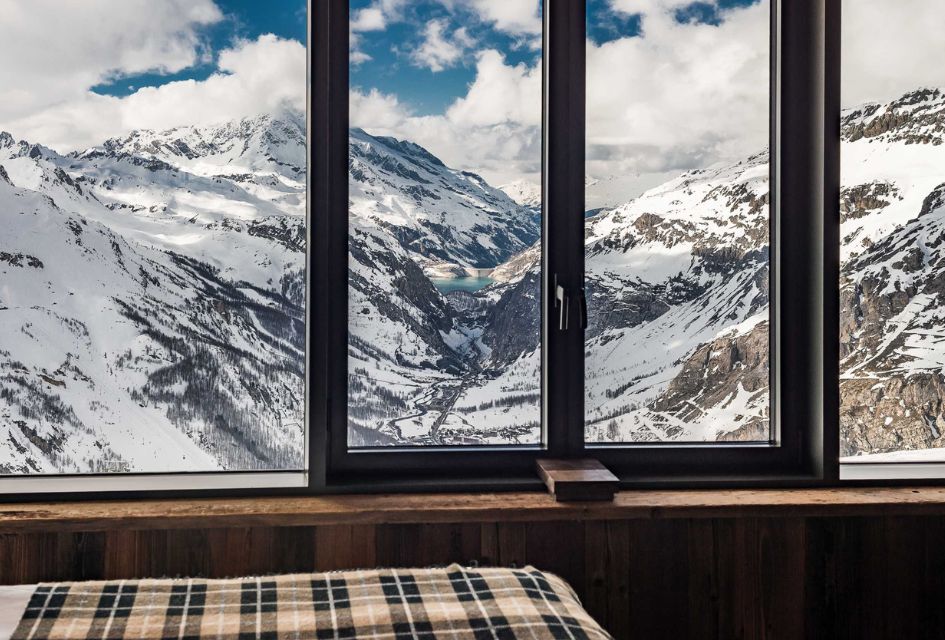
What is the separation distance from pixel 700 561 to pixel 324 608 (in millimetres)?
974

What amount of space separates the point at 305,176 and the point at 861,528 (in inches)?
62.8

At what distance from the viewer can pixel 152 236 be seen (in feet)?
6.36

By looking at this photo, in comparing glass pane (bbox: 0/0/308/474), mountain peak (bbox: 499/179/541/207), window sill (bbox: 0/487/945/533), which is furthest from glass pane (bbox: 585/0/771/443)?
glass pane (bbox: 0/0/308/474)

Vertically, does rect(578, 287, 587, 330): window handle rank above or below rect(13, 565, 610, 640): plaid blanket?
above

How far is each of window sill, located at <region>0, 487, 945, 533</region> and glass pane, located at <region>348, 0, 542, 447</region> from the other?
24cm

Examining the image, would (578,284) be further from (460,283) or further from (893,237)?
(893,237)

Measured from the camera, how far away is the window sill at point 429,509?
168 centimetres

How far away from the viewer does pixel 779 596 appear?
181cm

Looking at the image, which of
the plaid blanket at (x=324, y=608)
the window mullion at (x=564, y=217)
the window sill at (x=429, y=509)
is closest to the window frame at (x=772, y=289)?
the window mullion at (x=564, y=217)

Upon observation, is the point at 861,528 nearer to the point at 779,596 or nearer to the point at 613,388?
the point at 779,596

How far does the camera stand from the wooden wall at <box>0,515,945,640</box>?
1743 millimetres

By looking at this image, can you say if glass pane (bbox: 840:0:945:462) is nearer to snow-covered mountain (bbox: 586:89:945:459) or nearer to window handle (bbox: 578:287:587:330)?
snow-covered mountain (bbox: 586:89:945:459)

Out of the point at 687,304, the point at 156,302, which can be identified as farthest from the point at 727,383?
the point at 156,302

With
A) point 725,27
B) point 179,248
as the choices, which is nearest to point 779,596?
point 725,27
